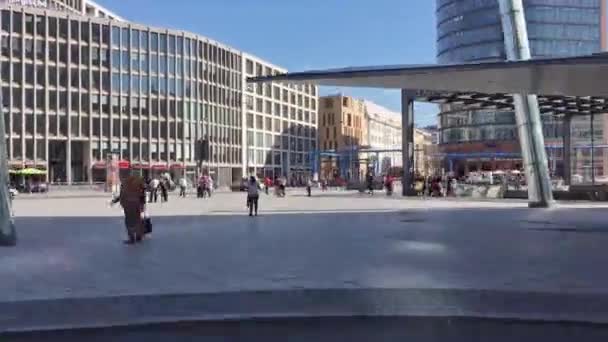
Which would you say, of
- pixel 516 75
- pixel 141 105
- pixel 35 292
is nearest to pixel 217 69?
pixel 141 105

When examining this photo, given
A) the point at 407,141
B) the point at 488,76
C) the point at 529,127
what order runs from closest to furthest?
the point at 488,76 → the point at 529,127 → the point at 407,141

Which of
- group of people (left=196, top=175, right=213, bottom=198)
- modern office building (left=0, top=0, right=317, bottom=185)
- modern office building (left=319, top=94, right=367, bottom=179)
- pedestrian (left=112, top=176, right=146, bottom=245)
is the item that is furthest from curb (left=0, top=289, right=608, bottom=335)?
modern office building (left=319, top=94, right=367, bottom=179)

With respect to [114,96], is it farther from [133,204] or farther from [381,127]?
[133,204]

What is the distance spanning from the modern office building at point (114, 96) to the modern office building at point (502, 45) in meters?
35.0

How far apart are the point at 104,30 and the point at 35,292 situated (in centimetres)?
8921

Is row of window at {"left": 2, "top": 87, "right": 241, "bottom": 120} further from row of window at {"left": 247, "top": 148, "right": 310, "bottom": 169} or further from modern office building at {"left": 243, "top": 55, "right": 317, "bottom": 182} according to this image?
row of window at {"left": 247, "top": 148, "right": 310, "bottom": 169}

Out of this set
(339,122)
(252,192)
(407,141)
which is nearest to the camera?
(252,192)

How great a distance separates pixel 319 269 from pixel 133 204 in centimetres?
567

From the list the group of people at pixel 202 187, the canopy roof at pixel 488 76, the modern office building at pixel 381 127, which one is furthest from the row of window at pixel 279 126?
the canopy roof at pixel 488 76

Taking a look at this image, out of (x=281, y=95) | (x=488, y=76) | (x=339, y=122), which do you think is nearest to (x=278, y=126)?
(x=281, y=95)

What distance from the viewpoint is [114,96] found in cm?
9275

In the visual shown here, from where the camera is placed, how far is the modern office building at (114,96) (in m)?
84.6

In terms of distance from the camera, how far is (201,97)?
339 ft

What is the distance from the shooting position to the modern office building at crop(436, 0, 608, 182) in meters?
91.6
